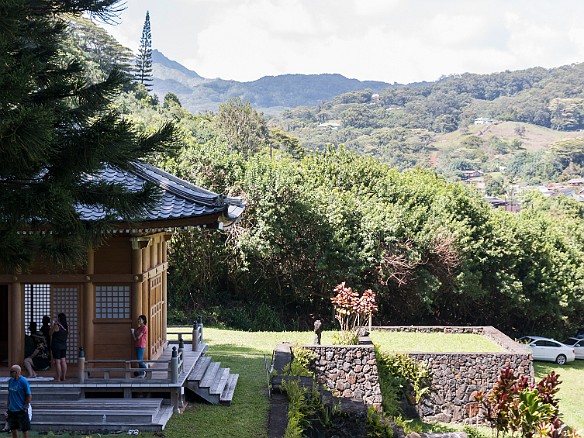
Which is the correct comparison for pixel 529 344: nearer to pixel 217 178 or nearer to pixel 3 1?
pixel 217 178

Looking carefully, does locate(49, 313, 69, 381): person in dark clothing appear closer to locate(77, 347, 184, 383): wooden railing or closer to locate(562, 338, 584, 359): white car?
locate(77, 347, 184, 383): wooden railing

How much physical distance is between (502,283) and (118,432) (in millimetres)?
19815

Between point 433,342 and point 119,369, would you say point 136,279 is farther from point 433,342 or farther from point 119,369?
point 433,342

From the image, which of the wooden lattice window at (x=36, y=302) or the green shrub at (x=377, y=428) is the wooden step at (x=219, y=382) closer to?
the green shrub at (x=377, y=428)

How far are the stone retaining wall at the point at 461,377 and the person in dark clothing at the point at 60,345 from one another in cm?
937

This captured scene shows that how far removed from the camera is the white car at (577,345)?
91.3 feet

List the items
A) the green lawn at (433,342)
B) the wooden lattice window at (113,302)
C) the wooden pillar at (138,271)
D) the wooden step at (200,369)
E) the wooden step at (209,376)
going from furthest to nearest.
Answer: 1. the green lawn at (433,342)
2. the wooden step at (200,369)
3. the wooden step at (209,376)
4. the wooden lattice window at (113,302)
5. the wooden pillar at (138,271)

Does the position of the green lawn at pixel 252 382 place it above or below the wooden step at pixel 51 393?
below

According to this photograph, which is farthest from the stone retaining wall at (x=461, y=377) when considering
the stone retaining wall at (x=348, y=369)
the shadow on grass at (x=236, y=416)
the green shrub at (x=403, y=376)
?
the shadow on grass at (x=236, y=416)

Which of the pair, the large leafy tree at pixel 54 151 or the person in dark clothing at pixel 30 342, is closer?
the large leafy tree at pixel 54 151

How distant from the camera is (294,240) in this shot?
2652cm

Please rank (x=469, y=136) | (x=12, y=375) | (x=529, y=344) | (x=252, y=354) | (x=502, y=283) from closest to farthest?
(x=12, y=375) → (x=252, y=354) → (x=529, y=344) → (x=502, y=283) → (x=469, y=136)

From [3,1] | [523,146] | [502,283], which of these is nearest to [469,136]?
[523,146]

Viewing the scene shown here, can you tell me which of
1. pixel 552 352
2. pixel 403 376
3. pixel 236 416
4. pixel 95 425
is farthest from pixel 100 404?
pixel 552 352
